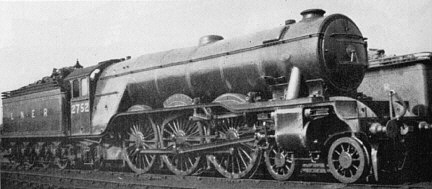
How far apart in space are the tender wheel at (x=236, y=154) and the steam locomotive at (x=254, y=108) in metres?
0.02

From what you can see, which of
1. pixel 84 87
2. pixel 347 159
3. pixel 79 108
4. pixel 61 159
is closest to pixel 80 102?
pixel 79 108

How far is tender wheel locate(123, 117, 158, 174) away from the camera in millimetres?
11625

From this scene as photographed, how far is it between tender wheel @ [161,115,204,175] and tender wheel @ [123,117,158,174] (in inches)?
16.0

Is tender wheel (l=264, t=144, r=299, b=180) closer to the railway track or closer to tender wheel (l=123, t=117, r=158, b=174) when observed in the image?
the railway track

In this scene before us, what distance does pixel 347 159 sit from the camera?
7.57 m

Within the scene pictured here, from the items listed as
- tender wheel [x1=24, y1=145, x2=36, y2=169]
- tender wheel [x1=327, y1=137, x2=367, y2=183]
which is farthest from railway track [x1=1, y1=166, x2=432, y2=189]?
tender wheel [x1=24, y1=145, x2=36, y2=169]

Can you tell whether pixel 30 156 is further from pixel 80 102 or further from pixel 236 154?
pixel 236 154

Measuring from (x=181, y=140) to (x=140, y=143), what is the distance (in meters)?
1.67

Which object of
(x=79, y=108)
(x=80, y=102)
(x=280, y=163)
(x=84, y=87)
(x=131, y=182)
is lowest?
(x=131, y=182)

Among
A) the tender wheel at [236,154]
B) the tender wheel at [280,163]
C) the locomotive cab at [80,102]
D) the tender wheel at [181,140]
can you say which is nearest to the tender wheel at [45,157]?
the locomotive cab at [80,102]

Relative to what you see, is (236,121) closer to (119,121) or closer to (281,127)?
(281,127)

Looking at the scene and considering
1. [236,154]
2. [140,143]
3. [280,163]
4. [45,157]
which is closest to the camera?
[280,163]

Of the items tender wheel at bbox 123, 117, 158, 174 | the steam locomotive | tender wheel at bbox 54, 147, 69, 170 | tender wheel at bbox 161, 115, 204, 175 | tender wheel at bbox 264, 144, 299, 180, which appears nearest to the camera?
the steam locomotive

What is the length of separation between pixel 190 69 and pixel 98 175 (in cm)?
427
